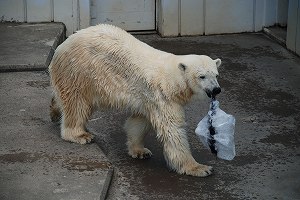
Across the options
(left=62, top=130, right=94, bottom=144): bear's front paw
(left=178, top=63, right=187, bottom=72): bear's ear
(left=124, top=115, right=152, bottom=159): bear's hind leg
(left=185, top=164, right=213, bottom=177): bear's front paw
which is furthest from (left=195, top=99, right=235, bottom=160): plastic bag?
(left=62, top=130, right=94, bottom=144): bear's front paw

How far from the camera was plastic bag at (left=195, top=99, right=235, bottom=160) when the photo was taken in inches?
201

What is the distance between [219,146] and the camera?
16.8 ft

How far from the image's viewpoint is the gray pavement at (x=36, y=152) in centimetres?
479

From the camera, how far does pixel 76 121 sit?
220 inches

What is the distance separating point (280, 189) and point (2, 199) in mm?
1866

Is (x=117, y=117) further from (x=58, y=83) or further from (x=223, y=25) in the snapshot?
(x=223, y=25)

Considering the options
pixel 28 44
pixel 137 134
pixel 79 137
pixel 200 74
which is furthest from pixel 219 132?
pixel 28 44

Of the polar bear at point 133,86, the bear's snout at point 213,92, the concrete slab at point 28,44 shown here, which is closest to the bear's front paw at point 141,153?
the polar bear at point 133,86

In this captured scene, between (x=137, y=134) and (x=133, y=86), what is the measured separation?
408 millimetres

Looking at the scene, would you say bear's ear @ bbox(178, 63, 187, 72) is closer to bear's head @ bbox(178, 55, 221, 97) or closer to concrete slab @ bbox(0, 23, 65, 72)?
bear's head @ bbox(178, 55, 221, 97)

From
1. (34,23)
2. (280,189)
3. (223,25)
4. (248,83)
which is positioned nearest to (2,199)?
(280,189)

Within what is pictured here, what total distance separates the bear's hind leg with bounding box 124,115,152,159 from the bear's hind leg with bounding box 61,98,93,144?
0.32 meters

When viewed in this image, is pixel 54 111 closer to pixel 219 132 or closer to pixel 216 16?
pixel 219 132

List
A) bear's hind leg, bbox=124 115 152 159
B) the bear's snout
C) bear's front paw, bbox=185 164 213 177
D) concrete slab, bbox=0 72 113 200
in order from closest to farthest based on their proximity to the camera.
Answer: concrete slab, bbox=0 72 113 200 → the bear's snout → bear's front paw, bbox=185 164 213 177 → bear's hind leg, bbox=124 115 152 159
